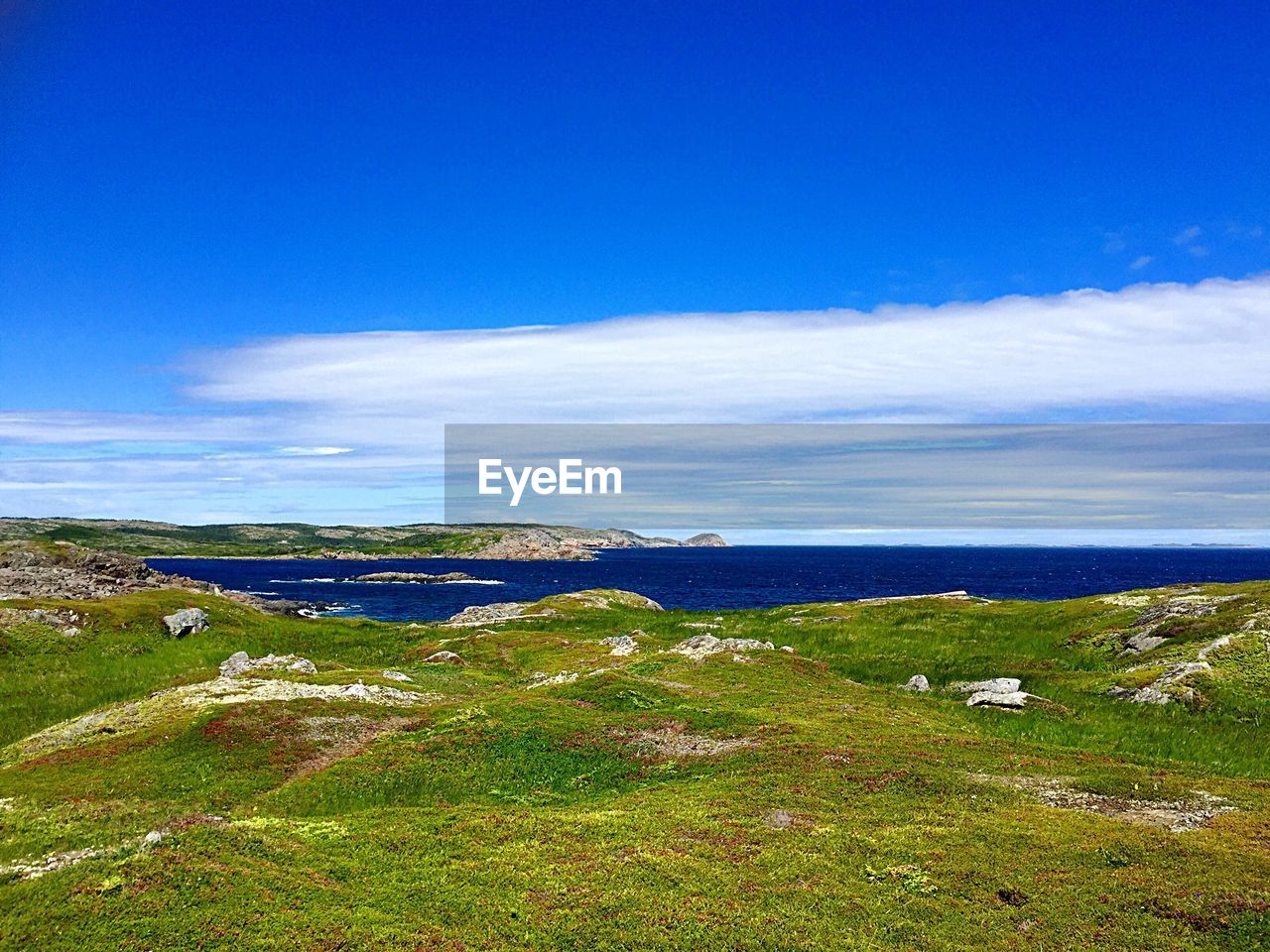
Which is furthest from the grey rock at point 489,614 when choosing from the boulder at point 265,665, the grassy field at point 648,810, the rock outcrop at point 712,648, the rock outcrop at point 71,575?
the boulder at point 265,665

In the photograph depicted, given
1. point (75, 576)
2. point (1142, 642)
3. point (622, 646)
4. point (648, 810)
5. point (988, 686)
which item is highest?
point (75, 576)

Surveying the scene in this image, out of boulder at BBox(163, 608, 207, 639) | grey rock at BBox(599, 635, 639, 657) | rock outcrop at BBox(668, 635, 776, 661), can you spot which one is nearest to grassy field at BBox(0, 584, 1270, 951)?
rock outcrop at BBox(668, 635, 776, 661)

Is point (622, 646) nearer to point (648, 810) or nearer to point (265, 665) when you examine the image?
point (265, 665)

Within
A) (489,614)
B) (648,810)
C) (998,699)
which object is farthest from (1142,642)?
(489,614)

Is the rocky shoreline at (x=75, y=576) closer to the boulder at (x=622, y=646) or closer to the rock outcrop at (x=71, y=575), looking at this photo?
the rock outcrop at (x=71, y=575)

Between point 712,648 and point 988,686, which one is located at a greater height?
point 712,648

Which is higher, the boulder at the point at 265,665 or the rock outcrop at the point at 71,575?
the rock outcrop at the point at 71,575

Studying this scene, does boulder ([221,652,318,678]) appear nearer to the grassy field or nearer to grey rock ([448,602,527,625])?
the grassy field

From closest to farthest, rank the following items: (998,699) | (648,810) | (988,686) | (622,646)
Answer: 1. (648,810)
2. (998,699)
3. (988,686)
4. (622,646)
